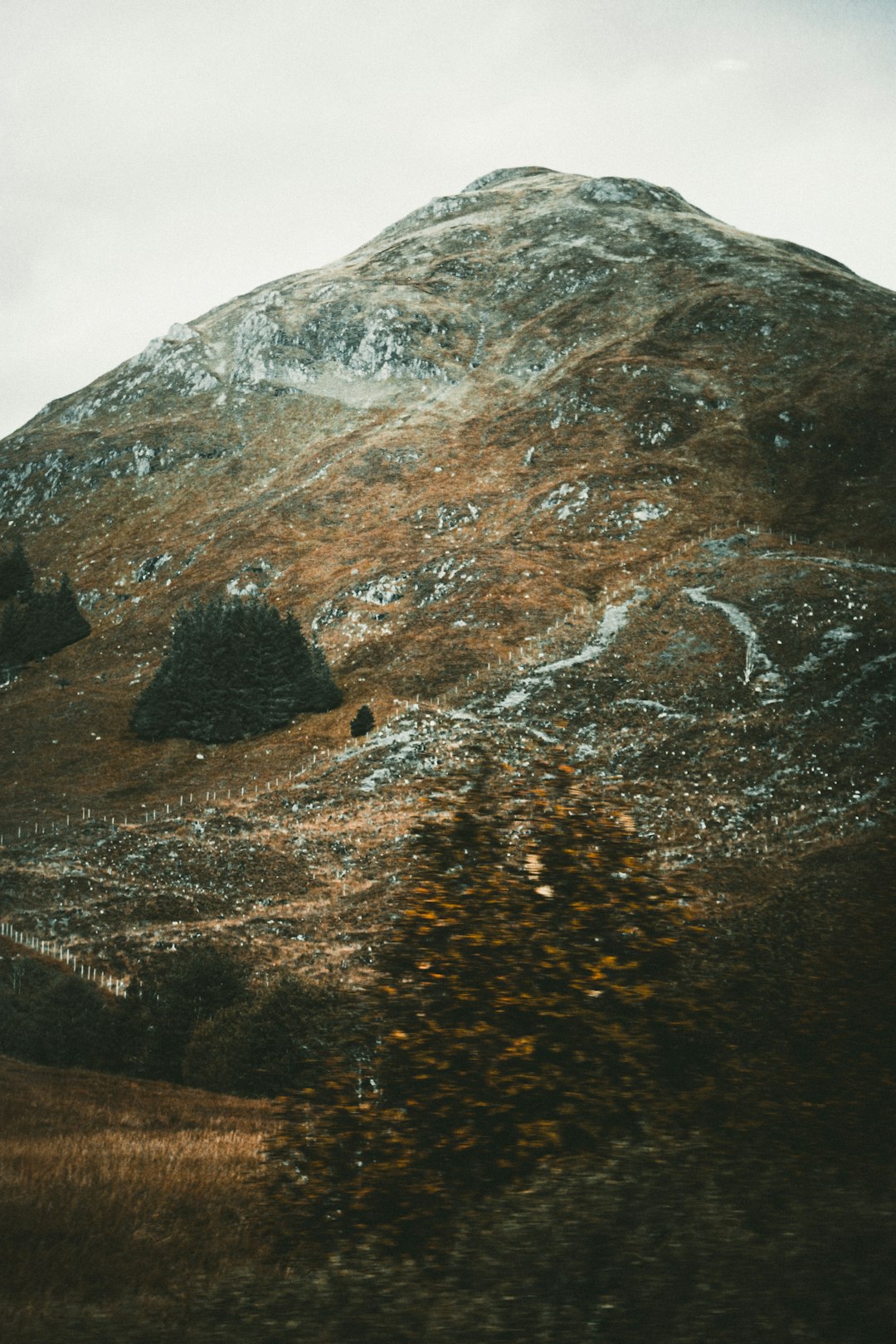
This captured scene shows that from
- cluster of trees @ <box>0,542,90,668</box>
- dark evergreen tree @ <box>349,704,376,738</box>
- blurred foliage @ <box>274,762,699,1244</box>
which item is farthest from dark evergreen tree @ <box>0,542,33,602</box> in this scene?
blurred foliage @ <box>274,762,699,1244</box>

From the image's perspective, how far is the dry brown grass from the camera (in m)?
11.0

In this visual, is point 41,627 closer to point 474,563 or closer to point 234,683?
point 234,683

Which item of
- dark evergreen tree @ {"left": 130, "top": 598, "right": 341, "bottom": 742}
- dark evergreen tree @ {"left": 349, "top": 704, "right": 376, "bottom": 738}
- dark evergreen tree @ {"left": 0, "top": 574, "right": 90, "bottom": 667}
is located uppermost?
dark evergreen tree @ {"left": 0, "top": 574, "right": 90, "bottom": 667}

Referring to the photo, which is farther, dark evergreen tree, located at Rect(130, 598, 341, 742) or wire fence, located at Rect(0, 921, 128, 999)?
dark evergreen tree, located at Rect(130, 598, 341, 742)

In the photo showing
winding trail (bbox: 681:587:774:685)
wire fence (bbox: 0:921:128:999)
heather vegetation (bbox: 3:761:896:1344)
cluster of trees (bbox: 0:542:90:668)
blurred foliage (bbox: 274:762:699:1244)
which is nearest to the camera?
heather vegetation (bbox: 3:761:896:1344)

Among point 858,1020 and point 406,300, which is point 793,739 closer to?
point 858,1020

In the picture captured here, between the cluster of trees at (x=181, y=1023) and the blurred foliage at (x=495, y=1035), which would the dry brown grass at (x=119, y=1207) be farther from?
the cluster of trees at (x=181, y=1023)

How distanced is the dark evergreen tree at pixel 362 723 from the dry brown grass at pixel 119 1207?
56.7m

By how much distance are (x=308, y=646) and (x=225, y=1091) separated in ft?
235

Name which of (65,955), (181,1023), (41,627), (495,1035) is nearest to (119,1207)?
(495,1035)

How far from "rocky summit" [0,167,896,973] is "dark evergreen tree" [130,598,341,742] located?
298 centimetres

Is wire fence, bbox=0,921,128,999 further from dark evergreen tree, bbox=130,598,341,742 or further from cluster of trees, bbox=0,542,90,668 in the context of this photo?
cluster of trees, bbox=0,542,90,668

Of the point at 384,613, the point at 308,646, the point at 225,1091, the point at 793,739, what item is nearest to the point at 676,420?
the point at 384,613

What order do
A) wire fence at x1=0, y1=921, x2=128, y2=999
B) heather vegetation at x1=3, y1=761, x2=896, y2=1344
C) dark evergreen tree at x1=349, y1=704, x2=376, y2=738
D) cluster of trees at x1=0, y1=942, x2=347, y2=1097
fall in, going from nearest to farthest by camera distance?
heather vegetation at x1=3, y1=761, x2=896, y2=1344
cluster of trees at x1=0, y1=942, x2=347, y2=1097
wire fence at x1=0, y1=921, x2=128, y2=999
dark evergreen tree at x1=349, y1=704, x2=376, y2=738
